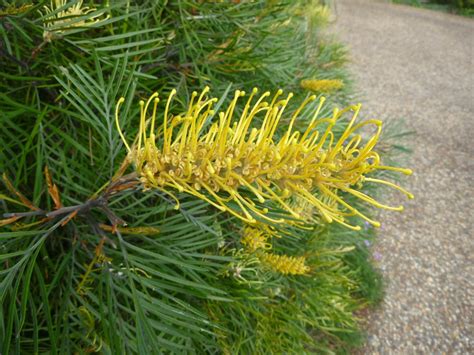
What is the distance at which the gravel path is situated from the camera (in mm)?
2645

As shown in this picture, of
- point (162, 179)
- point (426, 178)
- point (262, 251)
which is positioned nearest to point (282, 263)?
point (262, 251)

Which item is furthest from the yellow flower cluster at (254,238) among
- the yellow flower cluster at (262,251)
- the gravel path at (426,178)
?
the gravel path at (426,178)

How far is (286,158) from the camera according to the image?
515 mm

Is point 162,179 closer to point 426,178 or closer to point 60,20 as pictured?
point 60,20

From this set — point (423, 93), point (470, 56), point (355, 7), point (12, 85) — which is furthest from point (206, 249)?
point (355, 7)

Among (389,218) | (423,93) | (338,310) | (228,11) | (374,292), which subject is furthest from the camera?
(423,93)

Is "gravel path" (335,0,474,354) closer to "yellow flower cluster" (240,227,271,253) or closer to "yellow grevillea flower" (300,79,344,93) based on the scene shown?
"yellow grevillea flower" (300,79,344,93)

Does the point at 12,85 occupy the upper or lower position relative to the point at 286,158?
lower

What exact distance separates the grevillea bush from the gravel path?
98cm

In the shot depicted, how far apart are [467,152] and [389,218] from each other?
1801 millimetres

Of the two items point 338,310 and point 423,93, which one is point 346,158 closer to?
point 338,310

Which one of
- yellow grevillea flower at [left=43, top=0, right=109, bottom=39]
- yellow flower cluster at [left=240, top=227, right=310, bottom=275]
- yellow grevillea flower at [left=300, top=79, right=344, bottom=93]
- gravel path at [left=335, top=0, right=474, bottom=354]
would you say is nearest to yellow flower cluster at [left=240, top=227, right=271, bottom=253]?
yellow flower cluster at [left=240, top=227, right=310, bottom=275]

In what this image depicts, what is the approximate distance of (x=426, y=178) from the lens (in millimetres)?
4164

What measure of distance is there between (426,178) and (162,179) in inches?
161
